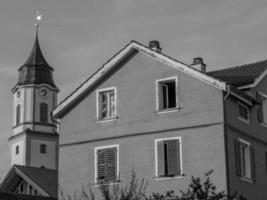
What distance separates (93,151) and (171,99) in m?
4.84

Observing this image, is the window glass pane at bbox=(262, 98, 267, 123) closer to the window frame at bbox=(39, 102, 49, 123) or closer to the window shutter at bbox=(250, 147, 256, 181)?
the window shutter at bbox=(250, 147, 256, 181)

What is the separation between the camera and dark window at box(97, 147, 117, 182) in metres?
37.6

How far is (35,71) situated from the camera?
96.3m

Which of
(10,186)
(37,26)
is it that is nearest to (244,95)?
(10,186)

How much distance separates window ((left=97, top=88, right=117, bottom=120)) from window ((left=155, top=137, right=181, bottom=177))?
3.40 m

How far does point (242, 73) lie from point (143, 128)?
6.41m

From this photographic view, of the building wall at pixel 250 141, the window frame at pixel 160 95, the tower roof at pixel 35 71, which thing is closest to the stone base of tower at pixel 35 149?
the tower roof at pixel 35 71

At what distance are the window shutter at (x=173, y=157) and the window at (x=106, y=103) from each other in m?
3.82

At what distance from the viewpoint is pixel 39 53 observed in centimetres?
10081

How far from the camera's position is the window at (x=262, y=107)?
129 ft

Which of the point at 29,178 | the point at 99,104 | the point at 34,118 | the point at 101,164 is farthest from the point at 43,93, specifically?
the point at 101,164

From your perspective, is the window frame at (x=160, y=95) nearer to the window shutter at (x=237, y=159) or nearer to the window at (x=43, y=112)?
the window shutter at (x=237, y=159)

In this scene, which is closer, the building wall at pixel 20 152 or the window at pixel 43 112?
the building wall at pixel 20 152

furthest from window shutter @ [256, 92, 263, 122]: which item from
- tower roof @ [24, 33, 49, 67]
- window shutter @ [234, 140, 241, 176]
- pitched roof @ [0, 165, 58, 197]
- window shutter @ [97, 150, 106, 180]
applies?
tower roof @ [24, 33, 49, 67]
